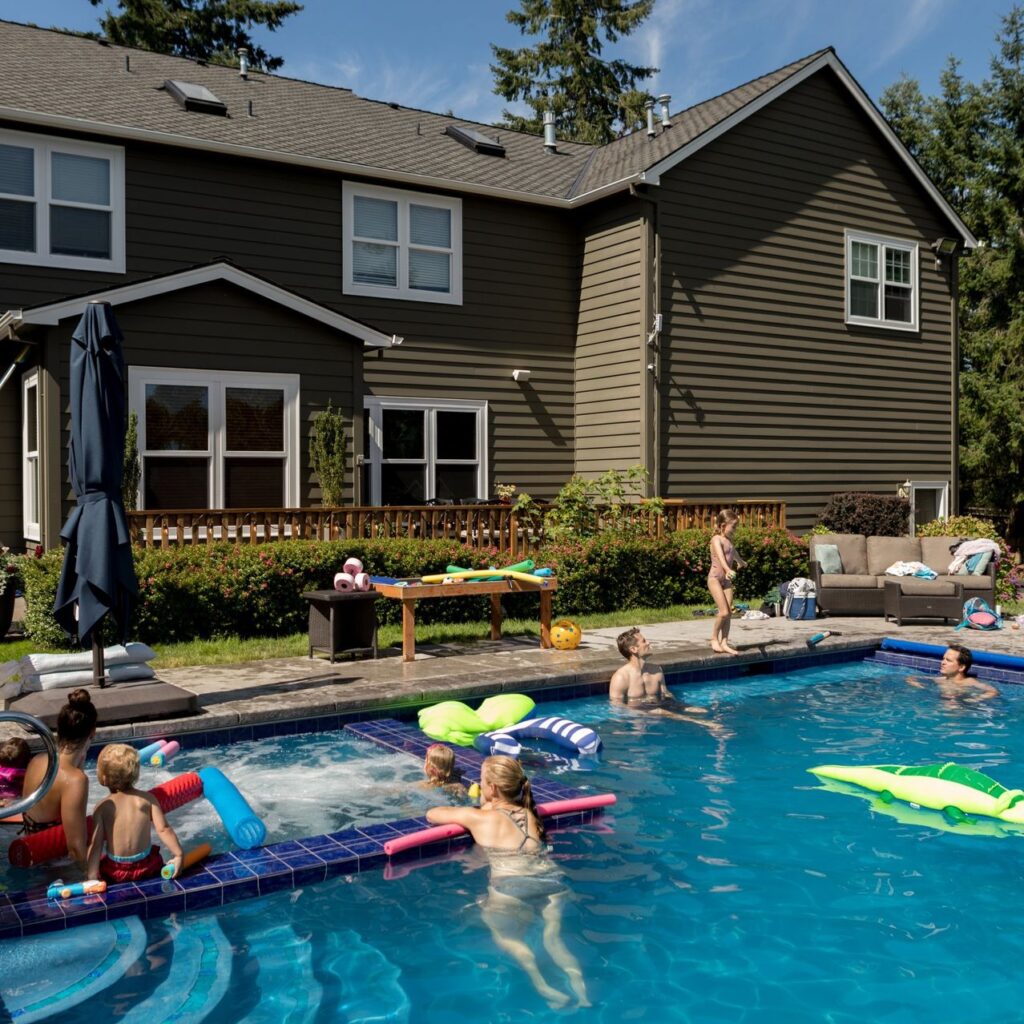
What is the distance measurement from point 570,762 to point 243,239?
402 inches

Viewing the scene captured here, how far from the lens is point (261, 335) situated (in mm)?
13977

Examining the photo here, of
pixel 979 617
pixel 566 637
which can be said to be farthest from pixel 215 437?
pixel 979 617

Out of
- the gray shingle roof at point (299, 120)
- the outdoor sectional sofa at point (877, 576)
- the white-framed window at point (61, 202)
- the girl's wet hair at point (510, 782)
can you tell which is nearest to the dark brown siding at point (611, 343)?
the gray shingle roof at point (299, 120)

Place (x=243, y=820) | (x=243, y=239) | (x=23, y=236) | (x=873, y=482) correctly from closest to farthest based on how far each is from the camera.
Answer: (x=243, y=820), (x=23, y=236), (x=243, y=239), (x=873, y=482)

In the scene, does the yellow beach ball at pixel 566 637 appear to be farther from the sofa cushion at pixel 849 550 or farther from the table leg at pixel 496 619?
the sofa cushion at pixel 849 550

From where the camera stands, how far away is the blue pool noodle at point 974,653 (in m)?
10.9

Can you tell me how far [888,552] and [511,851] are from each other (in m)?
10.6

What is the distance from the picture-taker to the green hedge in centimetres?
1105

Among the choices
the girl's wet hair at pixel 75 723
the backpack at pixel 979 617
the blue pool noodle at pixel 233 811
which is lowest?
the blue pool noodle at pixel 233 811

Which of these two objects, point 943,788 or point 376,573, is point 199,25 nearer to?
point 376,573

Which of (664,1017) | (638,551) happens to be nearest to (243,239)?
(638,551)

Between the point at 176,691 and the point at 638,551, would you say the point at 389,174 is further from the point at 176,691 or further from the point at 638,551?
the point at 176,691

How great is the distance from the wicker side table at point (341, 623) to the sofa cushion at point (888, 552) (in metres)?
7.90

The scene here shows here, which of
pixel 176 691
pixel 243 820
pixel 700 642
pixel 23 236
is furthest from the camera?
pixel 23 236
